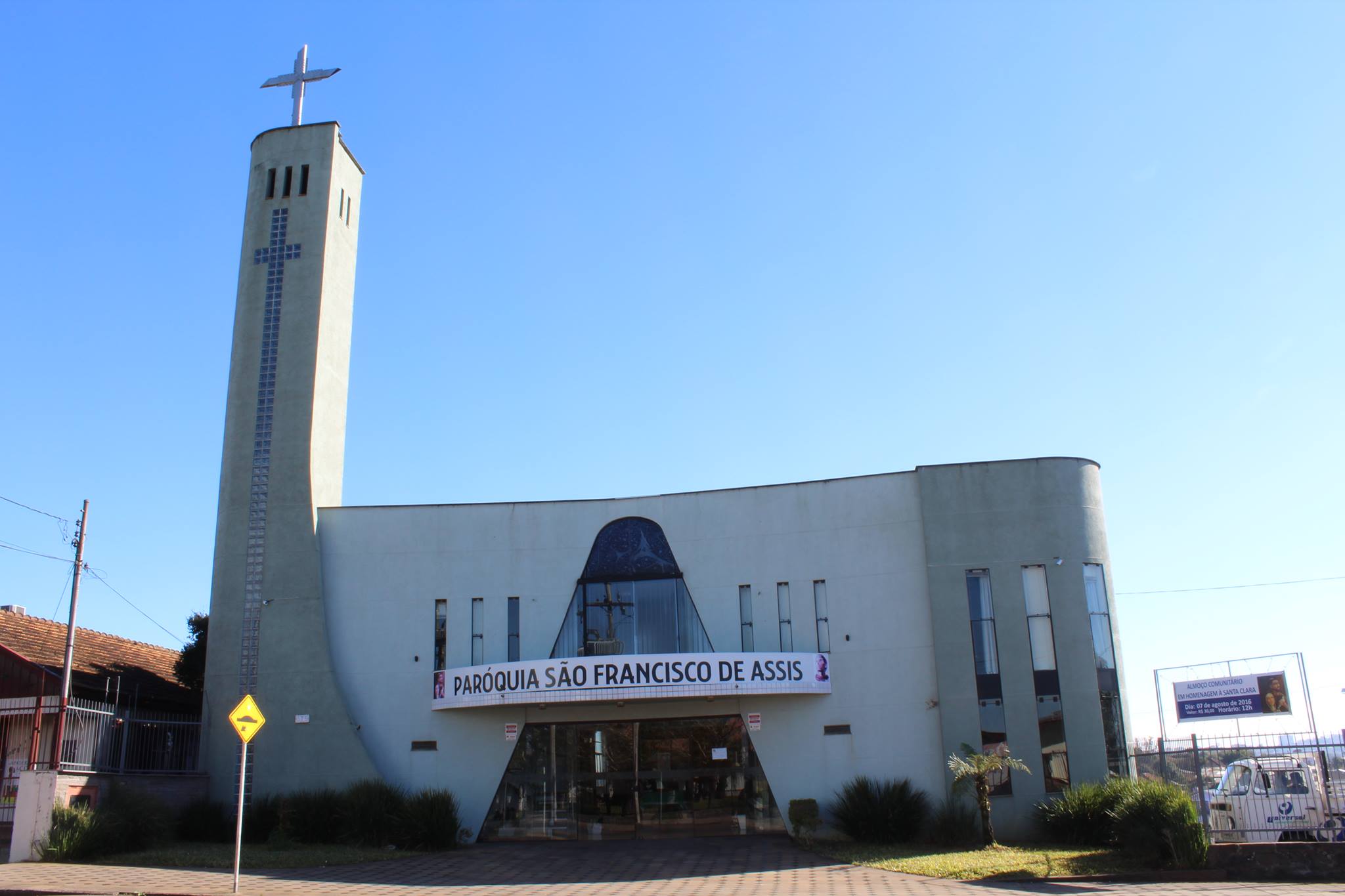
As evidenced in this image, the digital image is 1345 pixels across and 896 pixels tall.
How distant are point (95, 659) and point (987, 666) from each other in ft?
78.2

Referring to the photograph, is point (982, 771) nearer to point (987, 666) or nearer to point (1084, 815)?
point (1084, 815)

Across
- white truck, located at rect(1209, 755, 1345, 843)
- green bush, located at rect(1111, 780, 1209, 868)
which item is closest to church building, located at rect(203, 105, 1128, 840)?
→ white truck, located at rect(1209, 755, 1345, 843)

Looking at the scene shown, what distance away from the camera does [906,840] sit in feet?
74.2

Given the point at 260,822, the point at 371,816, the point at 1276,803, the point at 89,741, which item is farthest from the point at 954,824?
the point at 89,741

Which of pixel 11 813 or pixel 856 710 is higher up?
pixel 856 710

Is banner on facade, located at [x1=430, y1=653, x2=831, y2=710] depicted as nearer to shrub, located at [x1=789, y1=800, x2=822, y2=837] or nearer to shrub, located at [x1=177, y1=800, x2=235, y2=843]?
shrub, located at [x1=789, y1=800, x2=822, y2=837]

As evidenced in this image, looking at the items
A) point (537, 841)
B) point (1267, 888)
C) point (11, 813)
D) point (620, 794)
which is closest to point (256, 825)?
point (11, 813)

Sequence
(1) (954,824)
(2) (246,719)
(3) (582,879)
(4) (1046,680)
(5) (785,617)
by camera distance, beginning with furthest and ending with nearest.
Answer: (5) (785,617)
(4) (1046,680)
(1) (954,824)
(3) (582,879)
(2) (246,719)

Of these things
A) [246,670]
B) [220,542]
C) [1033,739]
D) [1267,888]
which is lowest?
[1267,888]

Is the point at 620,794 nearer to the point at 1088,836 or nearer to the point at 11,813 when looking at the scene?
the point at 1088,836

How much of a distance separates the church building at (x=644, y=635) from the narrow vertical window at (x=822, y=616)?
0.26 ft

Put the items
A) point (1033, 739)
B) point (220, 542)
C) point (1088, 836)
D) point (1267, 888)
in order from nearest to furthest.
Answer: point (1267, 888), point (1088, 836), point (1033, 739), point (220, 542)

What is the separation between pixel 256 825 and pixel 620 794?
8337 millimetres

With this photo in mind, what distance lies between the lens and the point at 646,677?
23.2m
